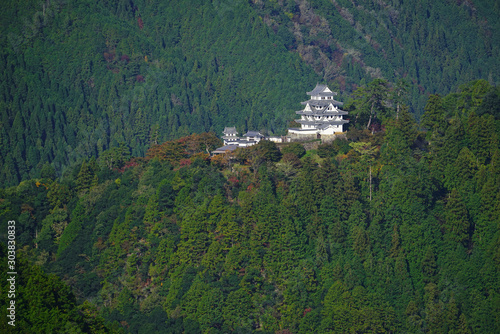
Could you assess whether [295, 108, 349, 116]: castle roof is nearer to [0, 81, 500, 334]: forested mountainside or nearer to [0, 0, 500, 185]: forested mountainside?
[0, 81, 500, 334]: forested mountainside

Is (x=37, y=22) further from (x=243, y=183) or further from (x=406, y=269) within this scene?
(x=406, y=269)

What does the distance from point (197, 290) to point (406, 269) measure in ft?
67.5

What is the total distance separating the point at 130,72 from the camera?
189625 mm

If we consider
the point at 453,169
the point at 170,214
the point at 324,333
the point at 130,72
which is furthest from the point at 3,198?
the point at 130,72

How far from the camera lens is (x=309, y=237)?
9062 cm

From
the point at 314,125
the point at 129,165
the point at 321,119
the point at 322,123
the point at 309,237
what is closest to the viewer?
the point at 309,237

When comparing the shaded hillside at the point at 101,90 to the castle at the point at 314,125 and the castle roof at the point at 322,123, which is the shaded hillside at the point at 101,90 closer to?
the castle at the point at 314,125

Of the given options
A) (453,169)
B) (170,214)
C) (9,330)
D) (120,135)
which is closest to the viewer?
(9,330)

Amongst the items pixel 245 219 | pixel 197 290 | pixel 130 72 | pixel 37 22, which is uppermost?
pixel 37 22

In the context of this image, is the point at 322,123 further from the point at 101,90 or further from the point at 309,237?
the point at 101,90

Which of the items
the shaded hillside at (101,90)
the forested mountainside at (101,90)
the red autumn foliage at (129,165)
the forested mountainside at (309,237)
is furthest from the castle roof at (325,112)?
the shaded hillside at (101,90)

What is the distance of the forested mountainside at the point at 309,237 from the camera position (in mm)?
84375

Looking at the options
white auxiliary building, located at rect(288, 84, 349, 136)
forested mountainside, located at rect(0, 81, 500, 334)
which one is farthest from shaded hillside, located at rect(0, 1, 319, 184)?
forested mountainside, located at rect(0, 81, 500, 334)

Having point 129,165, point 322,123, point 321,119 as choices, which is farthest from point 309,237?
point 129,165
